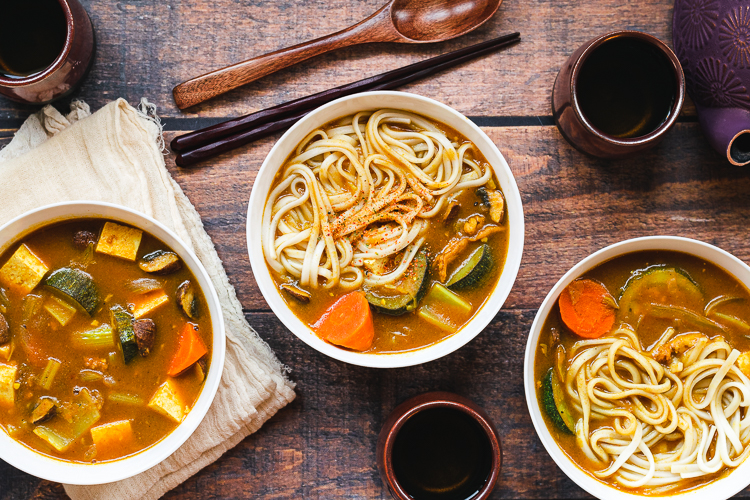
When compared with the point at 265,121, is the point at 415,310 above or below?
below

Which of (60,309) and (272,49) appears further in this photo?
(272,49)

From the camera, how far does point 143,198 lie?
2.77 metres

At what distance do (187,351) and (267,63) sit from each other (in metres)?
1.54

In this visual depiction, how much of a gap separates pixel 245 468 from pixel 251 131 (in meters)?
1.83

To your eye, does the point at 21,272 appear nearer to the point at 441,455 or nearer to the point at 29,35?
the point at 29,35

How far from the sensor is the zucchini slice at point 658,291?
2.64 metres

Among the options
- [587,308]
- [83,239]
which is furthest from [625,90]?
[83,239]

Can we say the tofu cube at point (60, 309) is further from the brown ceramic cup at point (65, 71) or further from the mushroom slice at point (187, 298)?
the brown ceramic cup at point (65, 71)

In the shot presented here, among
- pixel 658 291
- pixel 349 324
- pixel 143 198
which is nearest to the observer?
pixel 349 324

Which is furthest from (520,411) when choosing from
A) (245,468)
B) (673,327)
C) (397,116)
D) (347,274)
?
(397,116)

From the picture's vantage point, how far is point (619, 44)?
2686 mm

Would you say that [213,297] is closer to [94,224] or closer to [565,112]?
[94,224]

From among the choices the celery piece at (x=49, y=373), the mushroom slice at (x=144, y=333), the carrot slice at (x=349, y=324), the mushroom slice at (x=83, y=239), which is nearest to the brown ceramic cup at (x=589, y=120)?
the carrot slice at (x=349, y=324)

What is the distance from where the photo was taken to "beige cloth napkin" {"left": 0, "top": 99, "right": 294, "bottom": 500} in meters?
2.75
